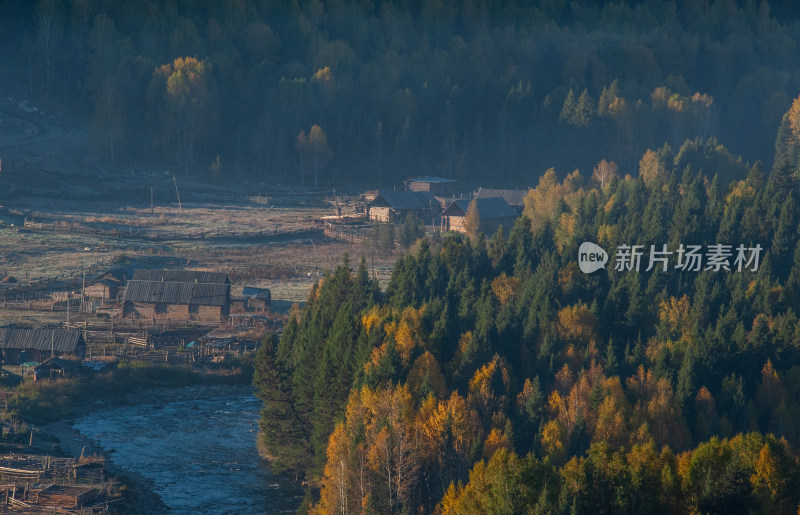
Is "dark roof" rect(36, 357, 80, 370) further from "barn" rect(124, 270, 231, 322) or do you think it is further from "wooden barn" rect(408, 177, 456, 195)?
"wooden barn" rect(408, 177, 456, 195)

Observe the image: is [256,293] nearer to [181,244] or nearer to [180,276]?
[180,276]

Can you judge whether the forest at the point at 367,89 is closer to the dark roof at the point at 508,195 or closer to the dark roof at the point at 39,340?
the dark roof at the point at 508,195

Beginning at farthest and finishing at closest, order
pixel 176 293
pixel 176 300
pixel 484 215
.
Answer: pixel 484 215, pixel 176 293, pixel 176 300

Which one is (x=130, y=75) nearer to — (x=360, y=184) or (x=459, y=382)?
(x=360, y=184)

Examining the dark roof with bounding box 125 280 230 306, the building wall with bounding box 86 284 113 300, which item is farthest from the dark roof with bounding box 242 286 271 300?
the building wall with bounding box 86 284 113 300

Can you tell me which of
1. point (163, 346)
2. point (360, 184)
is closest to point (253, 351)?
point (163, 346)

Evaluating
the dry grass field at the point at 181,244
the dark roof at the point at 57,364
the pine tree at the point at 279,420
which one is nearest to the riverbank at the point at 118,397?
the dark roof at the point at 57,364

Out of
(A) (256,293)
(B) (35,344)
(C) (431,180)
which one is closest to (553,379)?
(A) (256,293)
